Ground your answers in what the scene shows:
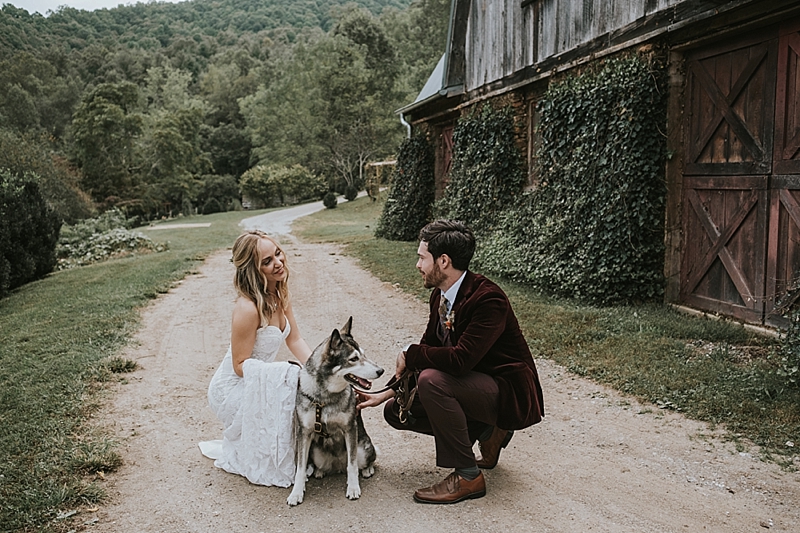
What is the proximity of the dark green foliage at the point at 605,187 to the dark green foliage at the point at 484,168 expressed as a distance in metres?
2.22

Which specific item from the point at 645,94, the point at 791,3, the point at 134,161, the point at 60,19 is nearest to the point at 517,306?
the point at 645,94

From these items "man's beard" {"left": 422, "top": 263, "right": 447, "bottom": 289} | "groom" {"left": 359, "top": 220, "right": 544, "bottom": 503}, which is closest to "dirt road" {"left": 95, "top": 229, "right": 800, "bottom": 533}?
"groom" {"left": 359, "top": 220, "right": 544, "bottom": 503}

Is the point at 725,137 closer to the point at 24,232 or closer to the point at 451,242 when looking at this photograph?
the point at 451,242

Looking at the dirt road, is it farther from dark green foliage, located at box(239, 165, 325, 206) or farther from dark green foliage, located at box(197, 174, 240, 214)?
dark green foliage, located at box(197, 174, 240, 214)

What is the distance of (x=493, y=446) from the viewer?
14.8ft

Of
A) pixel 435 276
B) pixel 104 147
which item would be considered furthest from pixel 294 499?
pixel 104 147

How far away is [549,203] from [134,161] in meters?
36.7

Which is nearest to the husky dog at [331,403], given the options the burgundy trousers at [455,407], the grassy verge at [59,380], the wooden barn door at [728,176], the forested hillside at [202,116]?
the burgundy trousers at [455,407]

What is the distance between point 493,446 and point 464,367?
0.89 m

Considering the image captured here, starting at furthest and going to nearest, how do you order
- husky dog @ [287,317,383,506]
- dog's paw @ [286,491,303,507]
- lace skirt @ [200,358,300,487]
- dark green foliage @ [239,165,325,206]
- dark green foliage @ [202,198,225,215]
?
dark green foliage @ [239,165,325,206], dark green foliage @ [202,198,225,215], lace skirt @ [200,358,300,487], dog's paw @ [286,491,303,507], husky dog @ [287,317,383,506]

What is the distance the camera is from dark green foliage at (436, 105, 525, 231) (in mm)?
13570

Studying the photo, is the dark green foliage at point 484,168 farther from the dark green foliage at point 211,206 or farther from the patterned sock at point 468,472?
the dark green foliage at point 211,206

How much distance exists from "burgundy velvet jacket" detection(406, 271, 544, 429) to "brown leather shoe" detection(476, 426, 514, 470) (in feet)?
1.06

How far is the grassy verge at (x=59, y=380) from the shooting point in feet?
13.9
